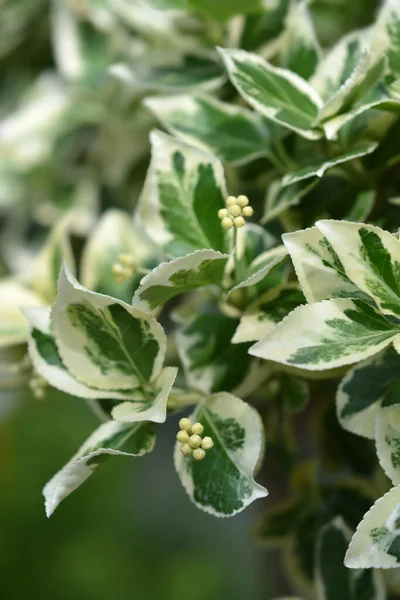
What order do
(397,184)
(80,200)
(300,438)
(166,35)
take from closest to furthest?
1. (397,184)
2. (166,35)
3. (80,200)
4. (300,438)

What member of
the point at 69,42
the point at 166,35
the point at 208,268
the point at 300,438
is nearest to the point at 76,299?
the point at 208,268

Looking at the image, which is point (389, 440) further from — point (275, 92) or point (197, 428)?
point (275, 92)

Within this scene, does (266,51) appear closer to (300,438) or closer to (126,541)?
(300,438)

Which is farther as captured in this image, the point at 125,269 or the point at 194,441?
the point at 125,269

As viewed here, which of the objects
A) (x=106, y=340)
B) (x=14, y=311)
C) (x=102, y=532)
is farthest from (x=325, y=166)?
(x=102, y=532)

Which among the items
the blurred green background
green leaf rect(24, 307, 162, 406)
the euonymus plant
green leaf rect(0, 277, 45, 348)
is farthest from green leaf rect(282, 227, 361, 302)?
the blurred green background

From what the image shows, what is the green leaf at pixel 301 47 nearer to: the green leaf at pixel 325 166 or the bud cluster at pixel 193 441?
the green leaf at pixel 325 166
